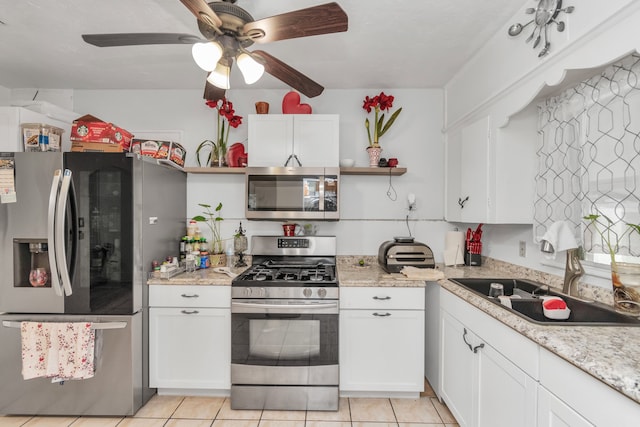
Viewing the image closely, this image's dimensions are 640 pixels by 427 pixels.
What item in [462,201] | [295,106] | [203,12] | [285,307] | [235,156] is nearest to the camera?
[203,12]

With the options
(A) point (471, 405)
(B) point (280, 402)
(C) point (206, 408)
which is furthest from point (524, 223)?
(C) point (206, 408)

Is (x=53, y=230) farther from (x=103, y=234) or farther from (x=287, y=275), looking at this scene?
(x=287, y=275)

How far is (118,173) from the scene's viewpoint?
1.96 metres

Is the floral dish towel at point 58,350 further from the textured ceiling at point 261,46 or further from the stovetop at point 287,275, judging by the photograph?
the textured ceiling at point 261,46

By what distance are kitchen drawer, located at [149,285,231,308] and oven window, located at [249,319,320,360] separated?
271 mm

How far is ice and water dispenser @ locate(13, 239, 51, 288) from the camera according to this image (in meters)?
1.94

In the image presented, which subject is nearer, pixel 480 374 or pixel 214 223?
pixel 480 374

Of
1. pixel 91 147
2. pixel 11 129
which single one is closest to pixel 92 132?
pixel 91 147

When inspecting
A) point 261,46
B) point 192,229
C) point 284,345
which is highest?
point 261,46

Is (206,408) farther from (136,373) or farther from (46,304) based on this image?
(46,304)

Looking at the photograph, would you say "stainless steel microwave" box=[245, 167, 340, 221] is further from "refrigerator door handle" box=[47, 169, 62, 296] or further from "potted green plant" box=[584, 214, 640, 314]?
"potted green plant" box=[584, 214, 640, 314]

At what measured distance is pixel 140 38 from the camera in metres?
1.34

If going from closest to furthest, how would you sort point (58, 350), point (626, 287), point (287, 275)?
1. point (626, 287)
2. point (58, 350)
3. point (287, 275)

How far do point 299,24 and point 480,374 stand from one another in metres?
1.83
